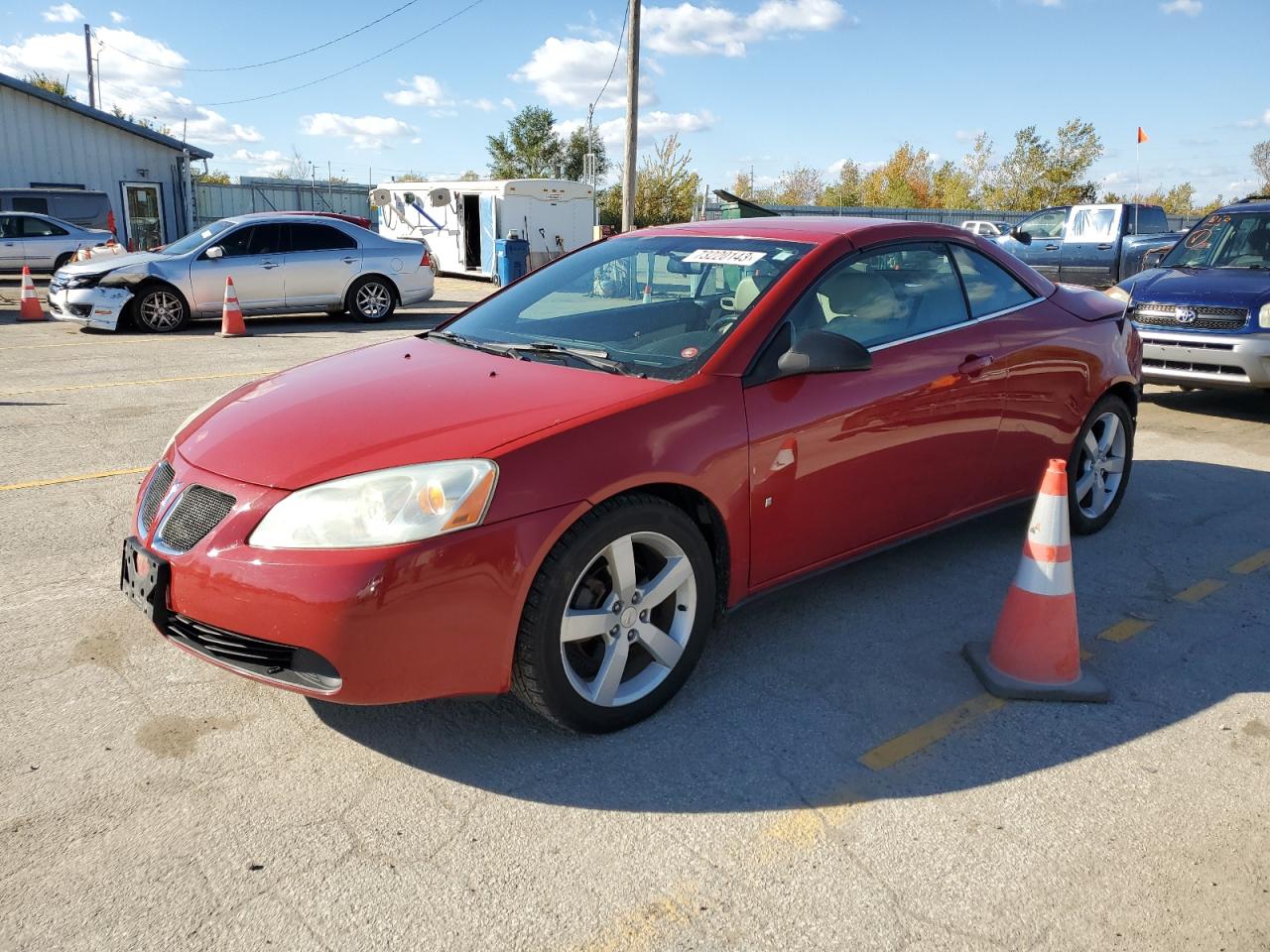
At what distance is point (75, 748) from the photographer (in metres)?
3.02

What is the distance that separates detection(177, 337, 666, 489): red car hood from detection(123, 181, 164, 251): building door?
27.0 meters

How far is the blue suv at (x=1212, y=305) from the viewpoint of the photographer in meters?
7.89

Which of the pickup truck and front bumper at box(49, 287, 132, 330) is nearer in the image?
front bumper at box(49, 287, 132, 330)

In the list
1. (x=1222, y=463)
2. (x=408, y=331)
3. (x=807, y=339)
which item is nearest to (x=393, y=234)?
(x=408, y=331)

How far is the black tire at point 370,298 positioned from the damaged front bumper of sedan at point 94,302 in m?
2.95

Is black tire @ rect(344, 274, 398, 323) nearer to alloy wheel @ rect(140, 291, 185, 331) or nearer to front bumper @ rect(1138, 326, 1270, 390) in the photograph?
alloy wheel @ rect(140, 291, 185, 331)

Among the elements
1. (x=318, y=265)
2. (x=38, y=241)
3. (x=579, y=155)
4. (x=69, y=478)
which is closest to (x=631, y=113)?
(x=318, y=265)

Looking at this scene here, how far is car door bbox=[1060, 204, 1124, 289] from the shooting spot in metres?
16.8

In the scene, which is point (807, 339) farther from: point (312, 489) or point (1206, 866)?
point (1206, 866)

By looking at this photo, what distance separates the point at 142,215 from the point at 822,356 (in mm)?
28985

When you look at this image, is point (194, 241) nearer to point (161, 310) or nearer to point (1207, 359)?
point (161, 310)

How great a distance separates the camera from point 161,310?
1317 cm

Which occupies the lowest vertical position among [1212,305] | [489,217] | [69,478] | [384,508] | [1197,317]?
[69,478]

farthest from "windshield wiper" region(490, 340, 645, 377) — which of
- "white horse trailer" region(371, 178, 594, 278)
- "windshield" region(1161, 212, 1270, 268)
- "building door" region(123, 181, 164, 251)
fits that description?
"building door" region(123, 181, 164, 251)
